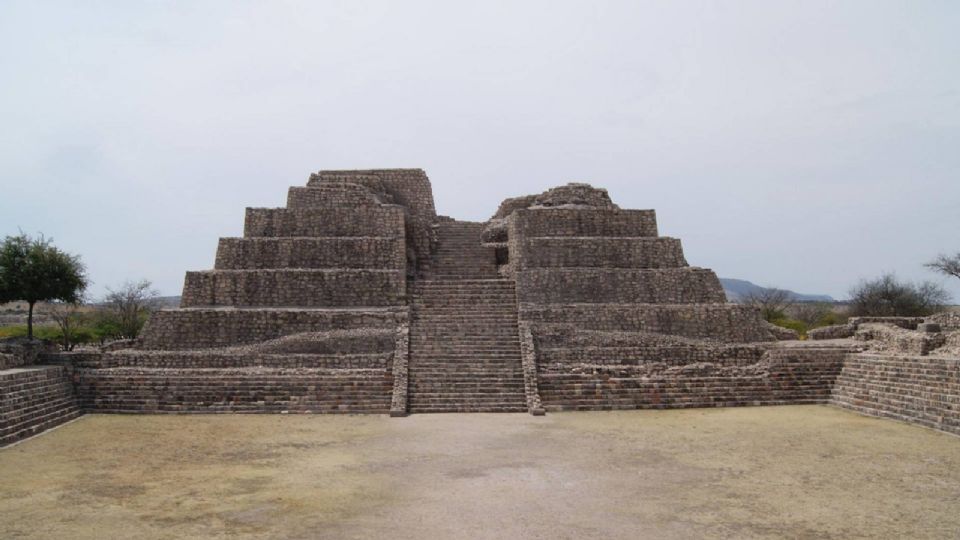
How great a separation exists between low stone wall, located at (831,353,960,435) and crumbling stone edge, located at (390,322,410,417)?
9.07 m

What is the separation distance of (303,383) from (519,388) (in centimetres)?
452

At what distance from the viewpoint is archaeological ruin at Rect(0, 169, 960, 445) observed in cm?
1452

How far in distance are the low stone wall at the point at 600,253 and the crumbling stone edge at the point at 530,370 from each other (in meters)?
4.14

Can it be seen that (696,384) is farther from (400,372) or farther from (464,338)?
(400,372)

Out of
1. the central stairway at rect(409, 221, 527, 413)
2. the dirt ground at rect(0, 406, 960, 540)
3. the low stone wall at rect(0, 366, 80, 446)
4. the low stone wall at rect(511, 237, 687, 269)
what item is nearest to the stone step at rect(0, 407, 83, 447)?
the low stone wall at rect(0, 366, 80, 446)

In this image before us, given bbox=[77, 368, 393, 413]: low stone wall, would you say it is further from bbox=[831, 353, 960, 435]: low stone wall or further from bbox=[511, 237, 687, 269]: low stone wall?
bbox=[831, 353, 960, 435]: low stone wall

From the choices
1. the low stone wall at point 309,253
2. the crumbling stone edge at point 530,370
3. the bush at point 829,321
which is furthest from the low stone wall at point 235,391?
the bush at point 829,321

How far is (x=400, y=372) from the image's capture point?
15391 millimetres

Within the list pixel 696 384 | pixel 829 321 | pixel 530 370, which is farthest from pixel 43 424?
pixel 829 321

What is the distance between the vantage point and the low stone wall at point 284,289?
782 inches

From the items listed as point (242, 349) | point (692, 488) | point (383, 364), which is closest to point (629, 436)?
point (692, 488)

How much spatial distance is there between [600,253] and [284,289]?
9399mm

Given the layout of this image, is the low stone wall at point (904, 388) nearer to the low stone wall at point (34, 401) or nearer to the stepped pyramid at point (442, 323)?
the stepped pyramid at point (442, 323)

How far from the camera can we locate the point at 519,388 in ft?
49.5
